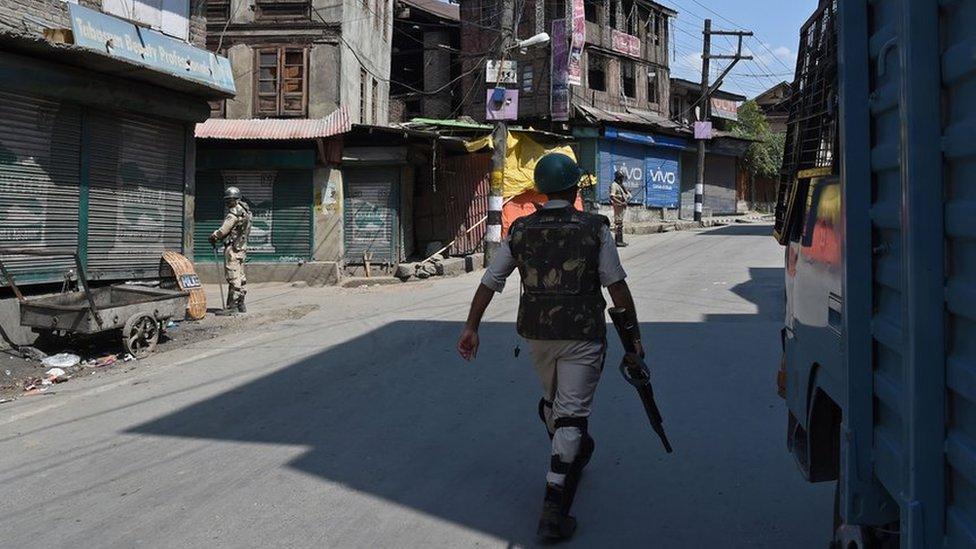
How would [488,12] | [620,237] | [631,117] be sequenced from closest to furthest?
[620,237], [488,12], [631,117]

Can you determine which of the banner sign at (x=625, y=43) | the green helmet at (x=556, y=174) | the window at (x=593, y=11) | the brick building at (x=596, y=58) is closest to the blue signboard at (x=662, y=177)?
the brick building at (x=596, y=58)

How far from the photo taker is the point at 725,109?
37469 millimetres

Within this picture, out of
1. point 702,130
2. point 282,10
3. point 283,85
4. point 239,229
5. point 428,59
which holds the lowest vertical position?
point 239,229

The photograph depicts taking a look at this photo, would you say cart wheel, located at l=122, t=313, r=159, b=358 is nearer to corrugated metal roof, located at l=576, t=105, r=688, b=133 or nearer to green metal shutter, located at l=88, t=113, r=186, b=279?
green metal shutter, located at l=88, t=113, r=186, b=279

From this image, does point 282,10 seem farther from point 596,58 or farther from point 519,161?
point 596,58

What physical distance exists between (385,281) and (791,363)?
13.2 metres

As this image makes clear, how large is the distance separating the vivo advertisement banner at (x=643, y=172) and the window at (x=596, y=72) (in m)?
3.05

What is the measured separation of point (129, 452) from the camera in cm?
527

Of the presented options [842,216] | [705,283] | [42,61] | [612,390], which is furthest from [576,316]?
[705,283]

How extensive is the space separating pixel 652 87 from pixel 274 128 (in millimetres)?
19974

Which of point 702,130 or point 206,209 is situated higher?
point 702,130

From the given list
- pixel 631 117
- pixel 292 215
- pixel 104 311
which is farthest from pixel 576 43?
pixel 104 311

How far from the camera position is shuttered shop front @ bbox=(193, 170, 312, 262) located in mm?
18078

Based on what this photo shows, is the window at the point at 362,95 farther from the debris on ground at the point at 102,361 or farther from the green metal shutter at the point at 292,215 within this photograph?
the debris on ground at the point at 102,361
